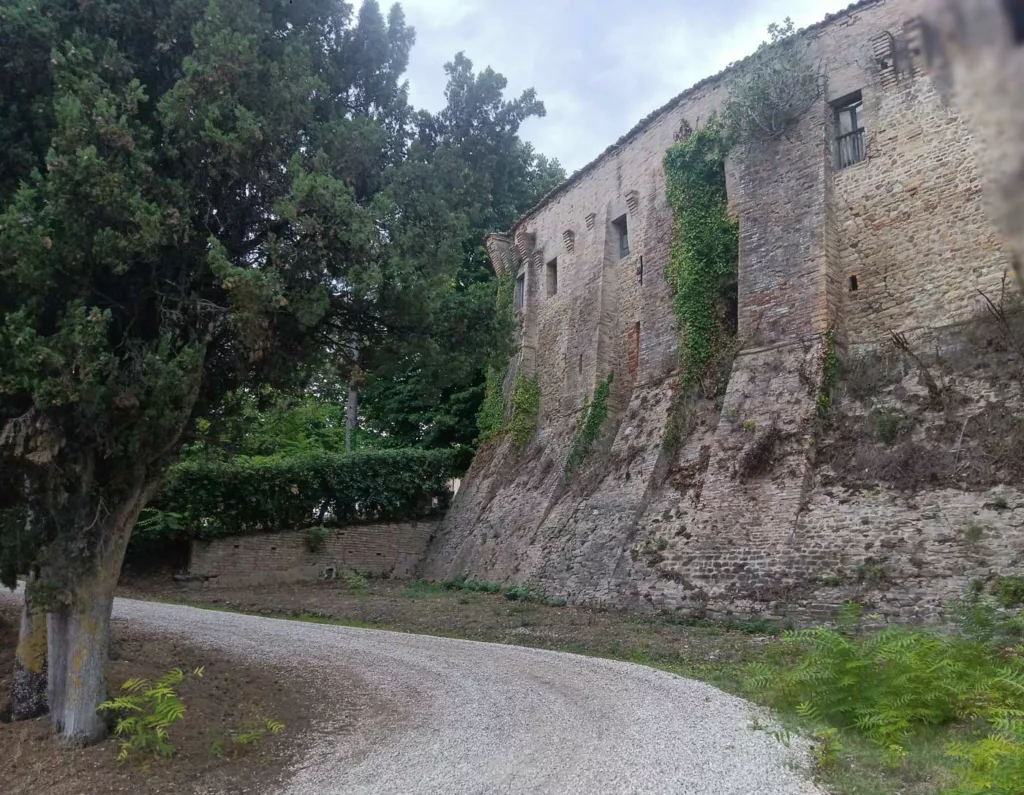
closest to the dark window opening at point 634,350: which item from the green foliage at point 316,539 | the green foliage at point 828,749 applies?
the green foliage at point 316,539

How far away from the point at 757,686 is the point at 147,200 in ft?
21.6

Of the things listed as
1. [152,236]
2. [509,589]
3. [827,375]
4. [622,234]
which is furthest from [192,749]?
[622,234]

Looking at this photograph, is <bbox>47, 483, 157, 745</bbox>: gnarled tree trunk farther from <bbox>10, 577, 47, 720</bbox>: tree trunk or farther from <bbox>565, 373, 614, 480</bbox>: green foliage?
<bbox>565, 373, 614, 480</bbox>: green foliage

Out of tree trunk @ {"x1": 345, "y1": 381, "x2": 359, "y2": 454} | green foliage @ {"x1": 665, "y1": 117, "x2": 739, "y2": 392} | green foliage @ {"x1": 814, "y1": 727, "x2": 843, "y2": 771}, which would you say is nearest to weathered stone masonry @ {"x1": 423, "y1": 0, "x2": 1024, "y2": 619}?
green foliage @ {"x1": 665, "y1": 117, "x2": 739, "y2": 392}

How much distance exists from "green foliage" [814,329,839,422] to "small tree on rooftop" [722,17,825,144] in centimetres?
439

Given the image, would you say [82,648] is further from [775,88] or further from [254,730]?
[775,88]

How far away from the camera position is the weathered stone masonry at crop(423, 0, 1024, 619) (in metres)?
10.7

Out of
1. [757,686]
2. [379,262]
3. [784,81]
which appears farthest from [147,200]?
[784,81]

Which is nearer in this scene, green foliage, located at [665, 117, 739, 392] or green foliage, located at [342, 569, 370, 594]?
→ green foliage, located at [665, 117, 739, 392]

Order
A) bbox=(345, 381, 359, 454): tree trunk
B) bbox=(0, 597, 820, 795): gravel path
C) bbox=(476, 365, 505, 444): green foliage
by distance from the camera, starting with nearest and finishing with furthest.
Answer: bbox=(0, 597, 820, 795): gravel path
bbox=(476, 365, 505, 444): green foliage
bbox=(345, 381, 359, 454): tree trunk

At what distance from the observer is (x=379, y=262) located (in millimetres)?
7266

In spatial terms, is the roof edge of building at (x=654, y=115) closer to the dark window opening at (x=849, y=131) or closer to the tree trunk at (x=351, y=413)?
the dark window opening at (x=849, y=131)

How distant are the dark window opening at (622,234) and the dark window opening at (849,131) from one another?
6288 millimetres

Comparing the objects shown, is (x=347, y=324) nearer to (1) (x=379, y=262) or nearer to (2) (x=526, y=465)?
(1) (x=379, y=262)
